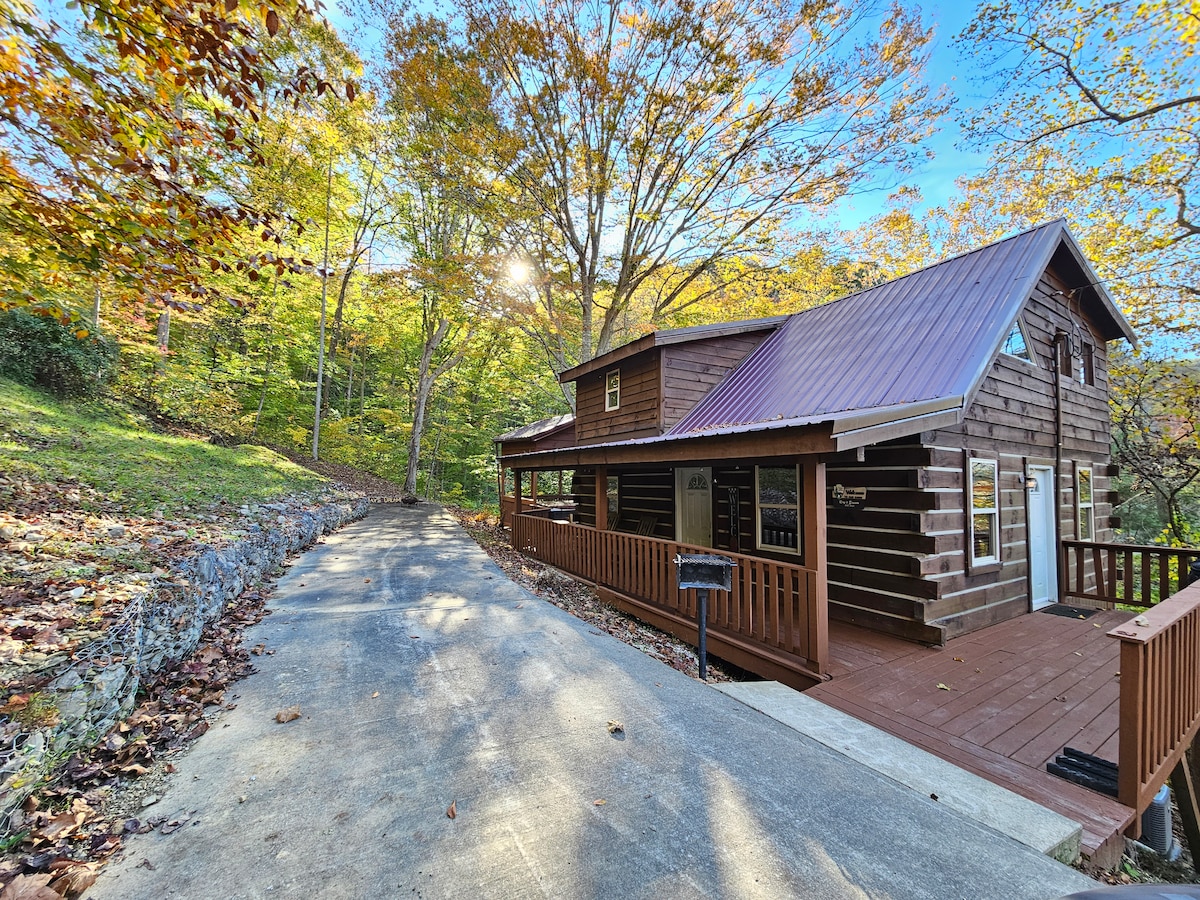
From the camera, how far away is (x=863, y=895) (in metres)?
2.11

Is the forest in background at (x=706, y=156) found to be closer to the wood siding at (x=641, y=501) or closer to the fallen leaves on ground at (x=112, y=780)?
the wood siding at (x=641, y=501)

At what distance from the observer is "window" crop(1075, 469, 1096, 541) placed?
8.17 m

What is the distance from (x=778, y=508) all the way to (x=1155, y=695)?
14.9 ft

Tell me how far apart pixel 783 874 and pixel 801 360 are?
7.36 meters

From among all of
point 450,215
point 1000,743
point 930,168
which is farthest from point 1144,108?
point 450,215

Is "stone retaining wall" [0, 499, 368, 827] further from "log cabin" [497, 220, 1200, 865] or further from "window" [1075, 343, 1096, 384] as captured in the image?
"window" [1075, 343, 1096, 384]

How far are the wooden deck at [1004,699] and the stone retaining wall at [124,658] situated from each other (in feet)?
16.7

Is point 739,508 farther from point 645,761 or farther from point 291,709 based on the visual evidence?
point 291,709

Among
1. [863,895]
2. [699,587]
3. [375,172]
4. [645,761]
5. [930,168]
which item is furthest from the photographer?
[375,172]

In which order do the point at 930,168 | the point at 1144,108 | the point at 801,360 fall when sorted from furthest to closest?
the point at 930,168 < the point at 1144,108 < the point at 801,360

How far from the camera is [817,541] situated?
4457 millimetres

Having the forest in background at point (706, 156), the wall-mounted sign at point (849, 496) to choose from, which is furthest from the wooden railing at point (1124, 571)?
the forest in background at point (706, 156)

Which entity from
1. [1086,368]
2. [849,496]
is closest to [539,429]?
[849,496]

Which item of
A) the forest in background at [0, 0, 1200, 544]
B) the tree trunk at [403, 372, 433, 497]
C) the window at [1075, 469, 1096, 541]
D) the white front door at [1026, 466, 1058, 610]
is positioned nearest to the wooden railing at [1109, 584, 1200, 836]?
the white front door at [1026, 466, 1058, 610]
